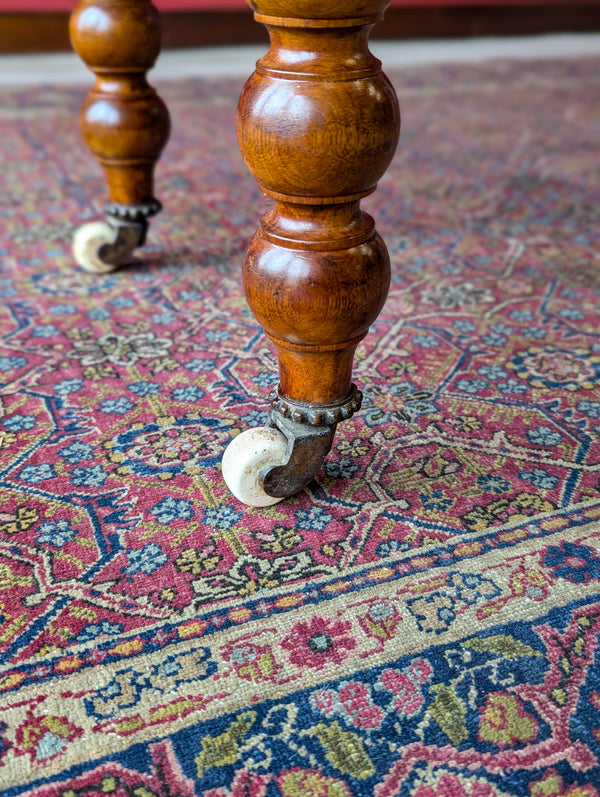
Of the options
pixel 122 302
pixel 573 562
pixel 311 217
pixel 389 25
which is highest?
pixel 311 217

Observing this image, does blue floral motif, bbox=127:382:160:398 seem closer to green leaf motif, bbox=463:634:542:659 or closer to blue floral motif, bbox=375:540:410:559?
blue floral motif, bbox=375:540:410:559

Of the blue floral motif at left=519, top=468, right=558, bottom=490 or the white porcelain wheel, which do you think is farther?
the blue floral motif at left=519, top=468, right=558, bottom=490

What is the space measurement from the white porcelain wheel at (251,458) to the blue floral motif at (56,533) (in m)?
0.27

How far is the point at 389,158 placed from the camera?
1154mm

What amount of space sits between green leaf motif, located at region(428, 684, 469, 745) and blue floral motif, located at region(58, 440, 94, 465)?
80cm

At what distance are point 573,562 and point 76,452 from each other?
0.92m

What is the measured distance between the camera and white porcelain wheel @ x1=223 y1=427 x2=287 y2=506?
51.9 inches

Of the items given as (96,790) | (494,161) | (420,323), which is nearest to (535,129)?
(494,161)

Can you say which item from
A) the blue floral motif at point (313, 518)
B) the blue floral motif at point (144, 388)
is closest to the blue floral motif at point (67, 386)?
the blue floral motif at point (144, 388)

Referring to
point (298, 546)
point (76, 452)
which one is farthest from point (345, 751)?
point (76, 452)

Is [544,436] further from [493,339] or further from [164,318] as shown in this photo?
[164,318]

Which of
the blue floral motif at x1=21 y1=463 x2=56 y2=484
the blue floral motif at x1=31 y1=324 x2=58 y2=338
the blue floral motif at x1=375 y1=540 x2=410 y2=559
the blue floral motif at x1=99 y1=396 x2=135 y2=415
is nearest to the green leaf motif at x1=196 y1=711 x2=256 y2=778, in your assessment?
the blue floral motif at x1=375 y1=540 x2=410 y2=559

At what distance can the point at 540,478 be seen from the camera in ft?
4.83

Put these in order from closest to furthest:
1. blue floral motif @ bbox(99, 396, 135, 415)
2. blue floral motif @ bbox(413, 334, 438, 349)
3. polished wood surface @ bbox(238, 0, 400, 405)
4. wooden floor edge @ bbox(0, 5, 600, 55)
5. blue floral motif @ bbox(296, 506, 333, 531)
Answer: polished wood surface @ bbox(238, 0, 400, 405) → blue floral motif @ bbox(296, 506, 333, 531) → blue floral motif @ bbox(99, 396, 135, 415) → blue floral motif @ bbox(413, 334, 438, 349) → wooden floor edge @ bbox(0, 5, 600, 55)
